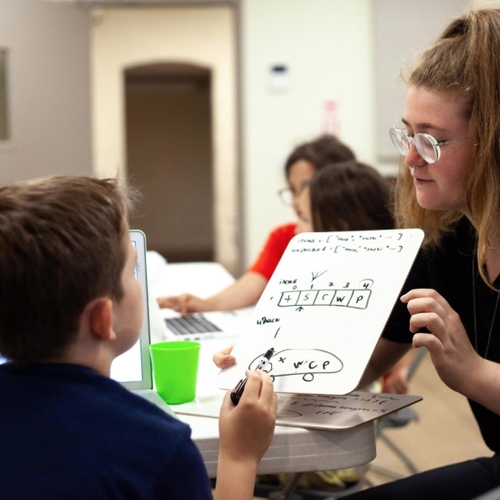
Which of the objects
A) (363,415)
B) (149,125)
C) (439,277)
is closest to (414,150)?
(439,277)

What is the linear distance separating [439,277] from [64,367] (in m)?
0.79

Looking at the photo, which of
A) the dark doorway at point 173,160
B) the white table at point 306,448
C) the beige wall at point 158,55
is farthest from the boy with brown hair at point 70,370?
the dark doorway at point 173,160

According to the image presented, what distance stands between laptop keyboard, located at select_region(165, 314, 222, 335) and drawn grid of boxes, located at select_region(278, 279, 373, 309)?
61cm

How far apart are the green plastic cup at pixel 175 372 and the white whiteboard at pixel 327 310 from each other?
0.23 ft

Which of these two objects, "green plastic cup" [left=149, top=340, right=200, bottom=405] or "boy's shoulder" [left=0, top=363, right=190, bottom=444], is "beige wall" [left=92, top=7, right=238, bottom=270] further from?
"boy's shoulder" [left=0, top=363, right=190, bottom=444]

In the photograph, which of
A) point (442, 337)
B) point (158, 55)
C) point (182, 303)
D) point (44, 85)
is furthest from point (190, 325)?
point (158, 55)

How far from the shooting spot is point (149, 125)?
422 inches

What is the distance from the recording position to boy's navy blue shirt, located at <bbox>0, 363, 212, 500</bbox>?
0.72 m

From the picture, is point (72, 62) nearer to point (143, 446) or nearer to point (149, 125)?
point (143, 446)

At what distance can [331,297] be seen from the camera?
3.69 ft

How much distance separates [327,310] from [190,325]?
77 centimetres

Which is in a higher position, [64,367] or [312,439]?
[64,367]

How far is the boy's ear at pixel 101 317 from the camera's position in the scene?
77 centimetres

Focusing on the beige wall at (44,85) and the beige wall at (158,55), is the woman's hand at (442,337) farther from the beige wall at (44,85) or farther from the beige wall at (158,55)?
the beige wall at (158,55)
